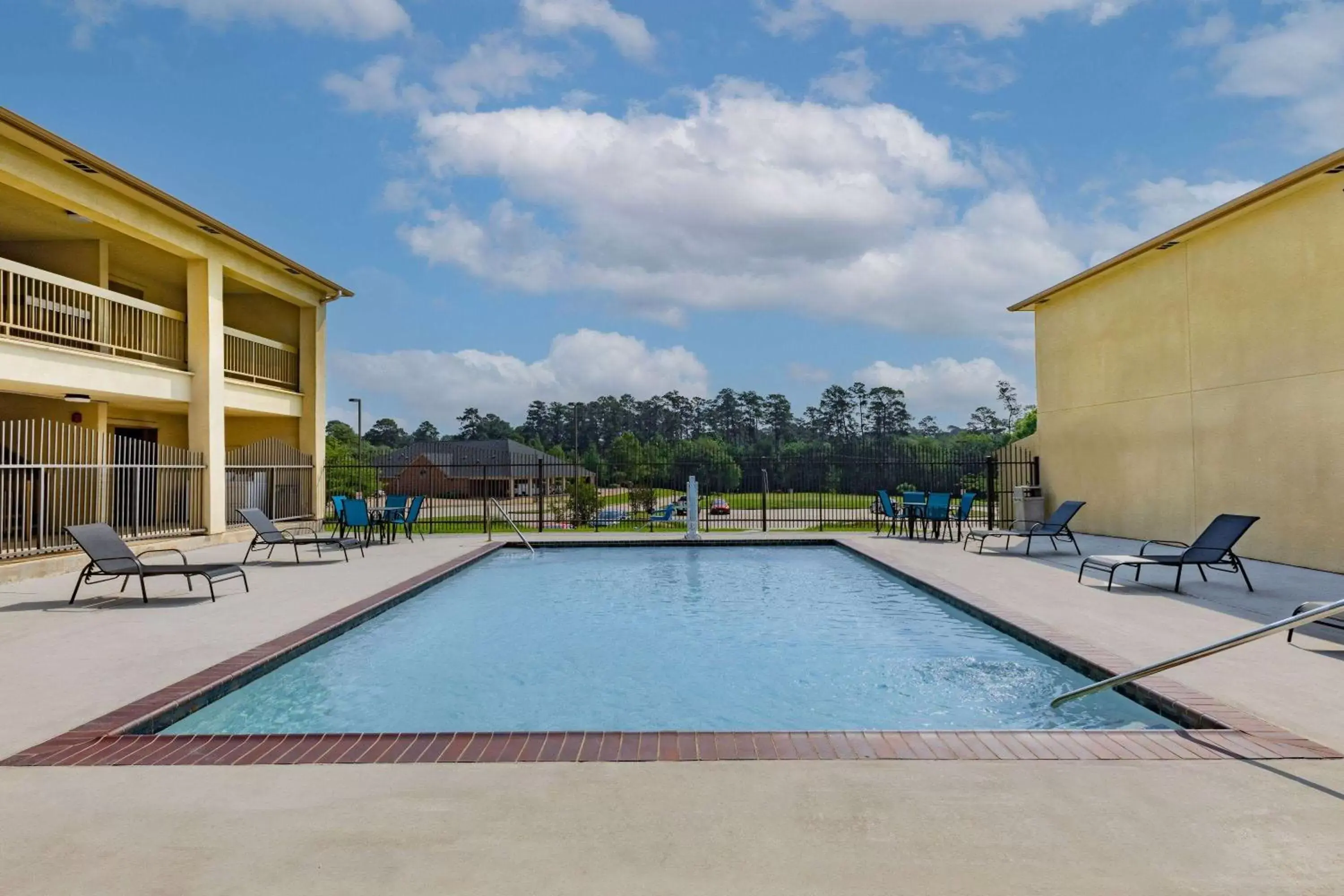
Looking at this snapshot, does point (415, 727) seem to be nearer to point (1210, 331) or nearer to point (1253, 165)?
point (1210, 331)

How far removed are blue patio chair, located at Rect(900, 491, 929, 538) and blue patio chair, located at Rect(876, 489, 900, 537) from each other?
0.21m

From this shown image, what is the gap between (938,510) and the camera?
15062 mm

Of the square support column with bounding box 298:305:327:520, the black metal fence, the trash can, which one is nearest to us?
the trash can

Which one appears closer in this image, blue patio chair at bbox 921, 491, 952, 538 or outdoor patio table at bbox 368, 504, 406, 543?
blue patio chair at bbox 921, 491, 952, 538

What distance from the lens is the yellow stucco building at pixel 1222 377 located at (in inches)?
403

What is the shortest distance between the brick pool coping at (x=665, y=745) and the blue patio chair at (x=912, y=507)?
36.5 feet

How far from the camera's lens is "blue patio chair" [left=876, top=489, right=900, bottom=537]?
51.6 feet

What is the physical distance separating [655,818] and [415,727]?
2.39 metres

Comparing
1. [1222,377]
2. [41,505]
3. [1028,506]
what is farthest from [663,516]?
[41,505]

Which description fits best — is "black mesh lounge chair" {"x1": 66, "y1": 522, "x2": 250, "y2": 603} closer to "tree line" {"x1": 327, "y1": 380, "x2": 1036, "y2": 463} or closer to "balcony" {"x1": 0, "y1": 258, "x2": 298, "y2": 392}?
"balcony" {"x1": 0, "y1": 258, "x2": 298, "y2": 392}

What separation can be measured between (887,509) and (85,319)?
1482 cm

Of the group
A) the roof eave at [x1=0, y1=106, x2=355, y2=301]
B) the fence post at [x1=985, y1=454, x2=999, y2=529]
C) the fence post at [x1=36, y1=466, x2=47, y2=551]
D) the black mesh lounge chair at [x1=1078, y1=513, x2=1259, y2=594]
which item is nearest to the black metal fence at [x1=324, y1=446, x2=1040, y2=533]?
the fence post at [x1=985, y1=454, x2=999, y2=529]

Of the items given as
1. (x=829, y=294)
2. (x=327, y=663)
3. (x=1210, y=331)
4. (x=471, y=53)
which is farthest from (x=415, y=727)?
(x=829, y=294)

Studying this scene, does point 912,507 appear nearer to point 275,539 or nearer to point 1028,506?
point 1028,506
